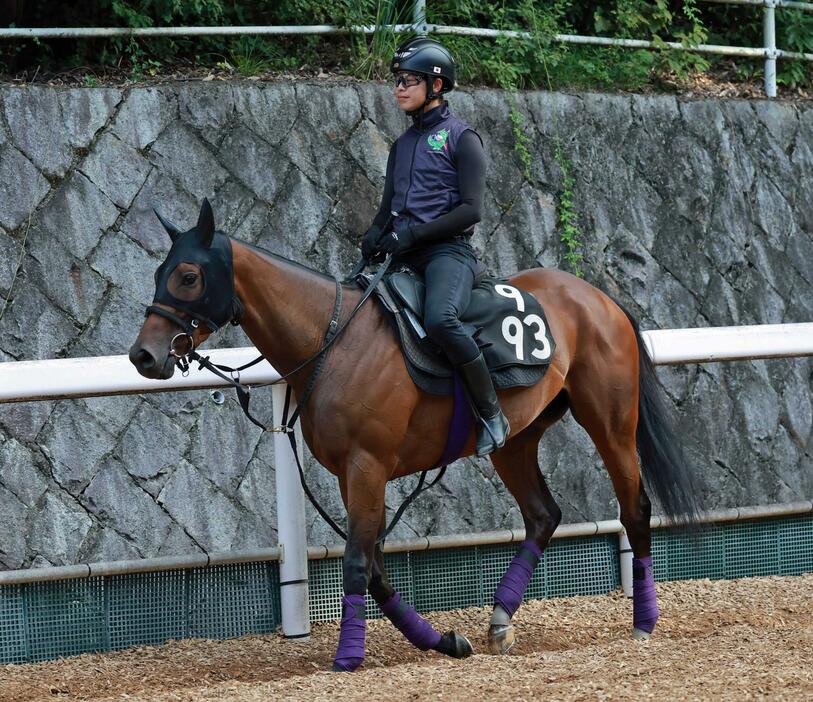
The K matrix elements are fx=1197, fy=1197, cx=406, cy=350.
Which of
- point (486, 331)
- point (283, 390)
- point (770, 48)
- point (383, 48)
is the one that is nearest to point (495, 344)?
point (486, 331)

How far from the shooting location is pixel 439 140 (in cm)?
518

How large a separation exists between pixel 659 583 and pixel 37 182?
13.6 feet

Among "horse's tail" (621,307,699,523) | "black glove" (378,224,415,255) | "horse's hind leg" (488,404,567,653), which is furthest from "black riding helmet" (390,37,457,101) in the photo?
"horse's hind leg" (488,404,567,653)

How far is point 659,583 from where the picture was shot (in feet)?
21.9

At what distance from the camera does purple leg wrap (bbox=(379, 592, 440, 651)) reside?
197 inches

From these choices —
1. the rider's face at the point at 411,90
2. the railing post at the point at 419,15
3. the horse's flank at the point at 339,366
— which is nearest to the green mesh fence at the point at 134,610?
the horse's flank at the point at 339,366

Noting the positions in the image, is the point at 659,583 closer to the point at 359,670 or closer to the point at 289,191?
the point at 359,670

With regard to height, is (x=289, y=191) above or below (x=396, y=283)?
above

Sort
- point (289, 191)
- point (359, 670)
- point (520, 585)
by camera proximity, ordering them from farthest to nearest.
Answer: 1. point (289, 191)
2. point (520, 585)
3. point (359, 670)

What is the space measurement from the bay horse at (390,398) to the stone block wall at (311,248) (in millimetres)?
1402

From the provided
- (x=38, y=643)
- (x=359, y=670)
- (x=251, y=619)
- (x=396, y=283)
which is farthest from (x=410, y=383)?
(x=38, y=643)

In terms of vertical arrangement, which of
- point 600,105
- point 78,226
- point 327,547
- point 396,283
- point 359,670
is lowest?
point 359,670

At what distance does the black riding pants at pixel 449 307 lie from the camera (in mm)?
4840

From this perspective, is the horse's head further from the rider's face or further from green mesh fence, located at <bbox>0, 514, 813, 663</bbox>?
green mesh fence, located at <bbox>0, 514, 813, 663</bbox>
